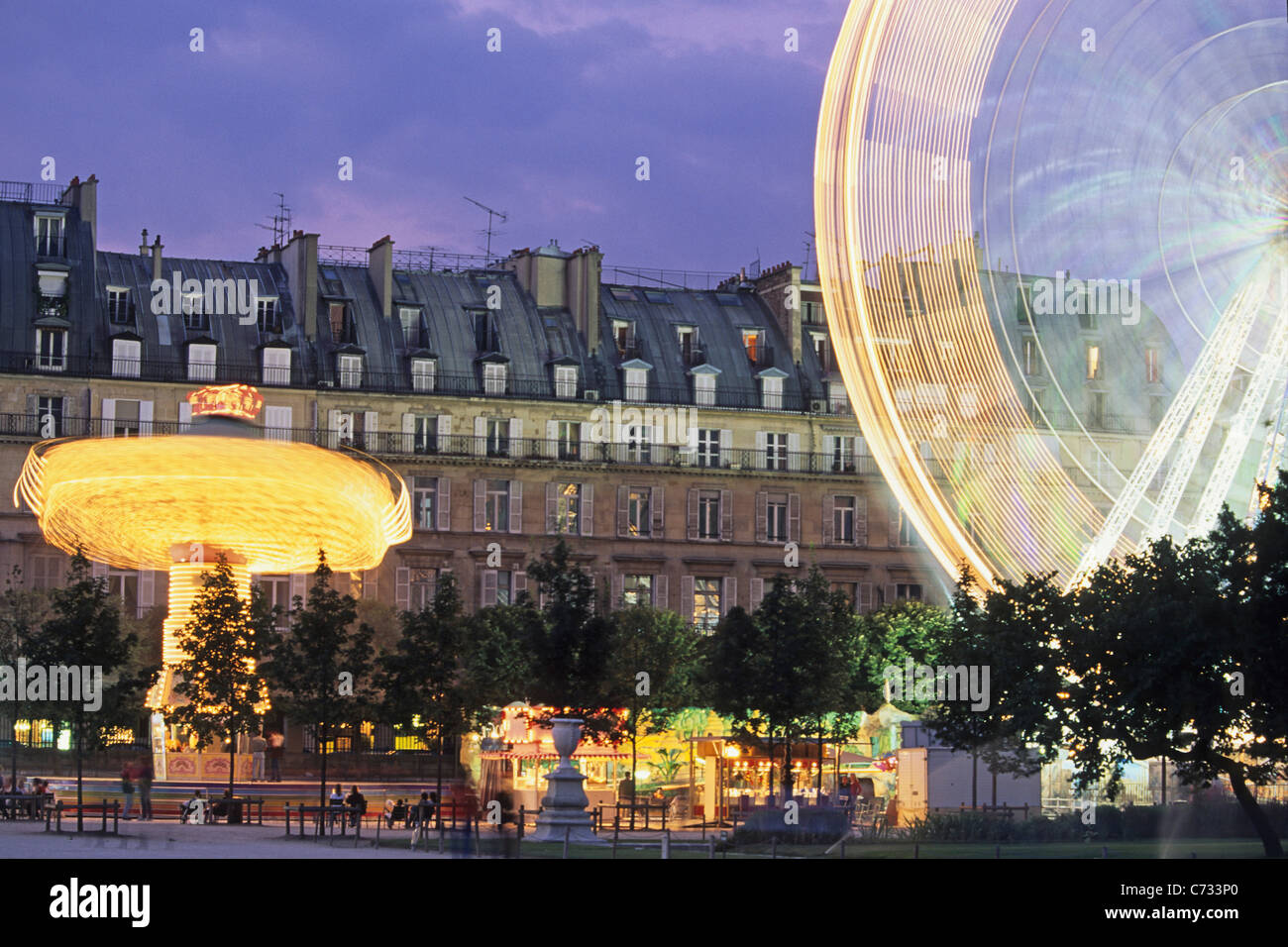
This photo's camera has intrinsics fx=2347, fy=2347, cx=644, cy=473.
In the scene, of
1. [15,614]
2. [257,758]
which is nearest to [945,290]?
[257,758]

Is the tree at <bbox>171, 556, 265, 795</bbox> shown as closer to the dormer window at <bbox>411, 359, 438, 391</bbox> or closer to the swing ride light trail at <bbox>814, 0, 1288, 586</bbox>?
the swing ride light trail at <bbox>814, 0, 1288, 586</bbox>

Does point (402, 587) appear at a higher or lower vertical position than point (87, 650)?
higher

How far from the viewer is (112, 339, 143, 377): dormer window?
89688 millimetres

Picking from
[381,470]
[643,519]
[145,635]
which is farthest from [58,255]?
[381,470]

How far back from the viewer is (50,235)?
90938 millimetres

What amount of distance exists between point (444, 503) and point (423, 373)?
5.49 metres

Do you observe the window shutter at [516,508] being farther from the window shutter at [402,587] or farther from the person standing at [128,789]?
the person standing at [128,789]

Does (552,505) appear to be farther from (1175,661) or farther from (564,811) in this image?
(1175,661)

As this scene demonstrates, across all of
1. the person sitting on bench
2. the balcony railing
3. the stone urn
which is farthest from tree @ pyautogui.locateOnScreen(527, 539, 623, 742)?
the balcony railing

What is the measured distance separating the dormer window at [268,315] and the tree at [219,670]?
34.6 meters

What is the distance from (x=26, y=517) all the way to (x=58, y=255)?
416 inches

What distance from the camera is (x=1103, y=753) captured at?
48906 mm
